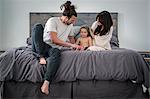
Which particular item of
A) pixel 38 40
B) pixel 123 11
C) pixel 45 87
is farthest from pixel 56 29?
pixel 123 11

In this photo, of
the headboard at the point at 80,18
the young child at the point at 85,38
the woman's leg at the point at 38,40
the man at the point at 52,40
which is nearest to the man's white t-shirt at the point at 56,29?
the man at the point at 52,40

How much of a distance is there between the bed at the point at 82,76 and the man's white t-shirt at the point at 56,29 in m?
0.29

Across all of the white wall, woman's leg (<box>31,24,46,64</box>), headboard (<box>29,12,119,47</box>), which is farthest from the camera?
the white wall

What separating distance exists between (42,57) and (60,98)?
407 mm

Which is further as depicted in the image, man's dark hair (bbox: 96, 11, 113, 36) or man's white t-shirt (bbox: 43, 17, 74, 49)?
man's dark hair (bbox: 96, 11, 113, 36)

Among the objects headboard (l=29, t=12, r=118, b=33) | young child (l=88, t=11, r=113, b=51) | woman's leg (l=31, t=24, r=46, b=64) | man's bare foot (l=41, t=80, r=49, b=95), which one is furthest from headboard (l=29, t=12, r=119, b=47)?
man's bare foot (l=41, t=80, r=49, b=95)

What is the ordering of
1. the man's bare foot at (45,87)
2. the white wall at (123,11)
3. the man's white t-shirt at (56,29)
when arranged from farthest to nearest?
the white wall at (123,11), the man's white t-shirt at (56,29), the man's bare foot at (45,87)

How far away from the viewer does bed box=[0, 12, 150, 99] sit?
6.71 ft

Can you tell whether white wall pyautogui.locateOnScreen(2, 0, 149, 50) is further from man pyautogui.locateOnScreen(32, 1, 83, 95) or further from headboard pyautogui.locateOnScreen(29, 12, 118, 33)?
man pyautogui.locateOnScreen(32, 1, 83, 95)

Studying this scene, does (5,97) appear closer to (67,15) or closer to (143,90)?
(67,15)

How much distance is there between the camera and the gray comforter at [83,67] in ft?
6.69

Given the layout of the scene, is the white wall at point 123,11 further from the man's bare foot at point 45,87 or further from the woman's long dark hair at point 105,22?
the man's bare foot at point 45,87

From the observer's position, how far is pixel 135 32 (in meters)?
4.45

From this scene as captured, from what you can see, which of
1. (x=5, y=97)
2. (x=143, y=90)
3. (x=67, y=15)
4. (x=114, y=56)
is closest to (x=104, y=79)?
(x=114, y=56)
